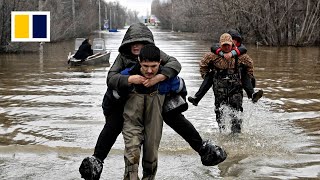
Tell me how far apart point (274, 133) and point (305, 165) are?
2.03 metres

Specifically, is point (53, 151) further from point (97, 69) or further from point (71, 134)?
point (97, 69)

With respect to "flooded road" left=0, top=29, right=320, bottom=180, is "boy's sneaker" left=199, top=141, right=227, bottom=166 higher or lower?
higher

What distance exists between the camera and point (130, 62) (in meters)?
5.05

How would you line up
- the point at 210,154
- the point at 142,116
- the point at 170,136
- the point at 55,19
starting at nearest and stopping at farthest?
the point at 142,116
the point at 210,154
the point at 170,136
the point at 55,19

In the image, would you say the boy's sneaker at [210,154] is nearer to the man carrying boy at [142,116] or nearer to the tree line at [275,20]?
the man carrying boy at [142,116]

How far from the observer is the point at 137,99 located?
483cm

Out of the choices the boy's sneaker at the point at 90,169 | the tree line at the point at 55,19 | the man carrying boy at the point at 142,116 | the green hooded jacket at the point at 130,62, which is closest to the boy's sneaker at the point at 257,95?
the green hooded jacket at the point at 130,62

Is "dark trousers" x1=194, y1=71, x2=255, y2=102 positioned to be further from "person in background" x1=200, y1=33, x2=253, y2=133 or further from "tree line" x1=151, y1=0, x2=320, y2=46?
"tree line" x1=151, y1=0, x2=320, y2=46

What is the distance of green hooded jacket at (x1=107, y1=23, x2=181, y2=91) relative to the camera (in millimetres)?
4797

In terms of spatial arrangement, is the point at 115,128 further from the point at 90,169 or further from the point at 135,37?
the point at 135,37

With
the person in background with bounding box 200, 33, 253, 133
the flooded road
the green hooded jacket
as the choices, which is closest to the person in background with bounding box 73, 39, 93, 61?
the flooded road

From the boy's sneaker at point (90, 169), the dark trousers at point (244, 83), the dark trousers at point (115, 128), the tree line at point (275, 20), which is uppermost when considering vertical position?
the tree line at point (275, 20)

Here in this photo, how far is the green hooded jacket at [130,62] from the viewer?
4.80 meters

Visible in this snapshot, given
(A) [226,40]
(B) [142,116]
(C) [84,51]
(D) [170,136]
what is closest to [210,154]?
A: (B) [142,116]
